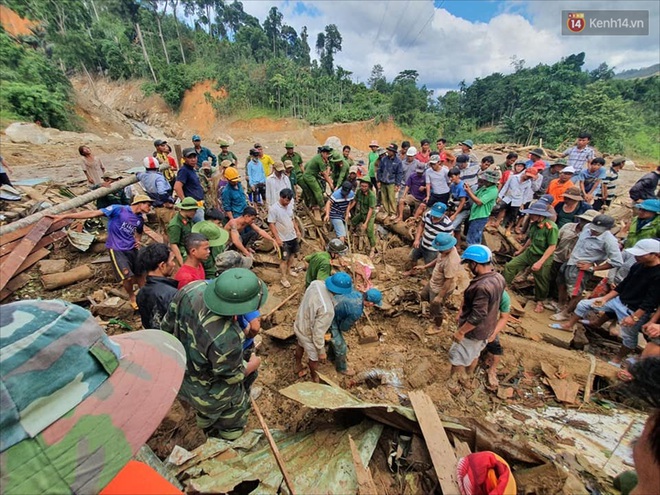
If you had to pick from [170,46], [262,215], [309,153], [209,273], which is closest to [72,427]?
[209,273]

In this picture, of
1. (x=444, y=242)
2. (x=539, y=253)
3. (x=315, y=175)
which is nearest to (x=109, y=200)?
(x=315, y=175)

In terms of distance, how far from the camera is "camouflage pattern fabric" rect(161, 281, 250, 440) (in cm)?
242

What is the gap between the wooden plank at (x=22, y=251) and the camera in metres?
4.91

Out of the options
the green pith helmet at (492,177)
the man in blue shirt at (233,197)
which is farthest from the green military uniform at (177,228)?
the green pith helmet at (492,177)

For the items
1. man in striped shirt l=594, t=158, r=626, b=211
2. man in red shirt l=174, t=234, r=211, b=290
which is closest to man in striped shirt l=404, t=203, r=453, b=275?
man in red shirt l=174, t=234, r=211, b=290

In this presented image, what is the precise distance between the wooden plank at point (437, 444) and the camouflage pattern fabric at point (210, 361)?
162 cm

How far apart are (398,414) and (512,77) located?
53.5 m

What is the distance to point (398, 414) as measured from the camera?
103 inches

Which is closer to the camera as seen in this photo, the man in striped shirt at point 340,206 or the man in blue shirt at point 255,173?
the man in striped shirt at point 340,206

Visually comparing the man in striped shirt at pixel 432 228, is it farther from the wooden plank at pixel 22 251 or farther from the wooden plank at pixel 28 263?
the wooden plank at pixel 28 263

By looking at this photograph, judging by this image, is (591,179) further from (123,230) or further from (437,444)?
(123,230)

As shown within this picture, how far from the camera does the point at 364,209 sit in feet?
23.0

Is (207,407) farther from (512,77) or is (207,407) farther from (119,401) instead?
(512,77)

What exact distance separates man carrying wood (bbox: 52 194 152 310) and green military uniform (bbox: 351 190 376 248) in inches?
168
